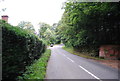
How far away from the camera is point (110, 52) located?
47.2 ft

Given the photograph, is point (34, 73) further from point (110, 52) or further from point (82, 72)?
point (110, 52)

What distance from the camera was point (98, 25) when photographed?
49.8 ft

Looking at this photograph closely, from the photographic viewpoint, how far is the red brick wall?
14062 millimetres

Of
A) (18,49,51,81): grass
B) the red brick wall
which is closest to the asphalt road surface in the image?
(18,49,51,81): grass

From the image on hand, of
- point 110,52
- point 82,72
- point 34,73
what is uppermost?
point 110,52

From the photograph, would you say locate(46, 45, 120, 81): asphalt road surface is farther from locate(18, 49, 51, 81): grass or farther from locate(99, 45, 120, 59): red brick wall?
locate(99, 45, 120, 59): red brick wall

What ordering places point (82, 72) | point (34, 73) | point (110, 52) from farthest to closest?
point (110, 52), point (82, 72), point (34, 73)

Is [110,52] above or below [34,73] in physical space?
above

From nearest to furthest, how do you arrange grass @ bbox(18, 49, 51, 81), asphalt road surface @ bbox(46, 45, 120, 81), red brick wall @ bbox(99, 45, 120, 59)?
1. grass @ bbox(18, 49, 51, 81)
2. asphalt road surface @ bbox(46, 45, 120, 81)
3. red brick wall @ bbox(99, 45, 120, 59)

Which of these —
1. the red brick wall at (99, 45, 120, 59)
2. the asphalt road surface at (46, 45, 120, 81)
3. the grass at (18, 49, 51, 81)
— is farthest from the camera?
the red brick wall at (99, 45, 120, 59)

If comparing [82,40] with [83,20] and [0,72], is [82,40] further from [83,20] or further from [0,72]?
[0,72]

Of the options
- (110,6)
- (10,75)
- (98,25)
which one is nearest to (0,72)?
(10,75)

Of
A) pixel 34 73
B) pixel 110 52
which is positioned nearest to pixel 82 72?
pixel 34 73

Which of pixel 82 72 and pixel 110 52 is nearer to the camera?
pixel 82 72
